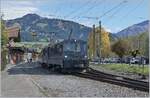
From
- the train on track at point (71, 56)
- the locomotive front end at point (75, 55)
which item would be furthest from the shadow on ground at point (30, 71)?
the locomotive front end at point (75, 55)

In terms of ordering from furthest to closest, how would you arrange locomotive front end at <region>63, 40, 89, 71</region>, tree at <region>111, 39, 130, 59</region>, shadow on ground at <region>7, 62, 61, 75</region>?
tree at <region>111, 39, 130, 59</region> < shadow on ground at <region>7, 62, 61, 75</region> < locomotive front end at <region>63, 40, 89, 71</region>

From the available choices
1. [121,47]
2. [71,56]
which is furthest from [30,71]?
[121,47]

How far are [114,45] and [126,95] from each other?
11338 centimetres

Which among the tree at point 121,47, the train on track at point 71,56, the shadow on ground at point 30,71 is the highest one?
the tree at point 121,47

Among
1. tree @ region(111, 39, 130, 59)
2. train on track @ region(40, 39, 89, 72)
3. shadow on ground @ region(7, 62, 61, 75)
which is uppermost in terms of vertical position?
tree @ region(111, 39, 130, 59)

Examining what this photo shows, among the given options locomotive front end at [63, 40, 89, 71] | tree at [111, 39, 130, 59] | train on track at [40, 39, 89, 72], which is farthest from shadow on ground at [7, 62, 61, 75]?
tree at [111, 39, 130, 59]

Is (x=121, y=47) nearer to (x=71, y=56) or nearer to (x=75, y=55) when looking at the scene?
(x=75, y=55)

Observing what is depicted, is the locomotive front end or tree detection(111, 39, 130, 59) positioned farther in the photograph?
tree detection(111, 39, 130, 59)

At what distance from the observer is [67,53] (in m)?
Result: 37.2

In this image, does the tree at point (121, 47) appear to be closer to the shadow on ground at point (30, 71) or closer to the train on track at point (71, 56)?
the shadow on ground at point (30, 71)

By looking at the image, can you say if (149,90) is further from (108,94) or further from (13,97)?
(13,97)

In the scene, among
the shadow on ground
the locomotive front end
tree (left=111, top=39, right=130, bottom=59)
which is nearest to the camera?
the locomotive front end

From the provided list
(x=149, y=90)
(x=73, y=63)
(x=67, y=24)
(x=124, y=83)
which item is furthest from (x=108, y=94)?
(x=67, y=24)

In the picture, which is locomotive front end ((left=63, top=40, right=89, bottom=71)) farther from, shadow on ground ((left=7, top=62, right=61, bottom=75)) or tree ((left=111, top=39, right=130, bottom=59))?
tree ((left=111, top=39, right=130, bottom=59))
